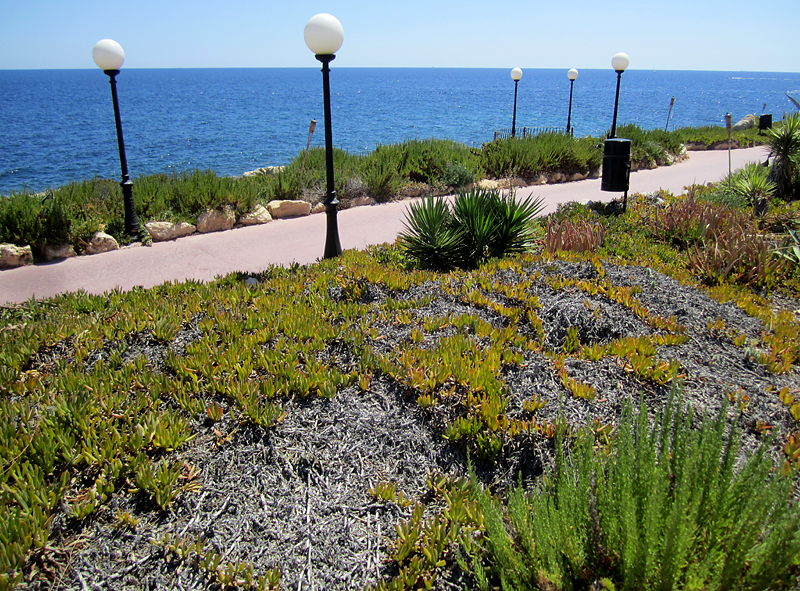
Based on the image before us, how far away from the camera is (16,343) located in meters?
3.67

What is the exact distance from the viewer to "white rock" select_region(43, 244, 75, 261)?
26.5ft

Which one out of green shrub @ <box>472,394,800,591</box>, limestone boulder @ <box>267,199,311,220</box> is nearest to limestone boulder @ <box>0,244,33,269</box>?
limestone boulder @ <box>267,199,311,220</box>

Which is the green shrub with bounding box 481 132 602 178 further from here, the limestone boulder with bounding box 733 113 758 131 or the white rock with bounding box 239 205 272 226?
the limestone boulder with bounding box 733 113 758 131

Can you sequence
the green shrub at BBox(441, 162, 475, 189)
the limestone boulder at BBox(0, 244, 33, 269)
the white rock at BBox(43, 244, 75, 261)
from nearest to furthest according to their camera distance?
1. the limestone boulder at BBox(0, 244, 33, 269)
2. the white rock at BBox(43, 244, 75, 261)
3. the green shrub at BBox(441, 162, 475, 189)

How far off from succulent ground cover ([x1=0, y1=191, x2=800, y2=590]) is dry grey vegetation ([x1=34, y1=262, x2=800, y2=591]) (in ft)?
0.04

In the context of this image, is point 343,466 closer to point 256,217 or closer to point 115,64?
point 256,217

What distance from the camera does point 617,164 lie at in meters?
8.98

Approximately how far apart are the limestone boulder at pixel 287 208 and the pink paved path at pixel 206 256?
14.6 inches

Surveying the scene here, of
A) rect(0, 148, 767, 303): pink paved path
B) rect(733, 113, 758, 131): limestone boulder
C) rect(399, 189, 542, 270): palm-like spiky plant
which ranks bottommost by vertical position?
rect(0, 148, 767, 303): pink paved path

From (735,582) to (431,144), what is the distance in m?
13.6

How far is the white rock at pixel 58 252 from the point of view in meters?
8.09

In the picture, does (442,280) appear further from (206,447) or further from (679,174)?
(679,174)

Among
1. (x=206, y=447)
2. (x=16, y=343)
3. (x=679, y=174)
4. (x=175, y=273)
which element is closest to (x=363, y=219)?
(x=175, y=273)

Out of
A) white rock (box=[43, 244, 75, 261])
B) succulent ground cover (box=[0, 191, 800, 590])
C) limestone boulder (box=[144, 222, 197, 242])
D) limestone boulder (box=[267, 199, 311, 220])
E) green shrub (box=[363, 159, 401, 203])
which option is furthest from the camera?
green shrub (box=[363, 159, 401, 203])
